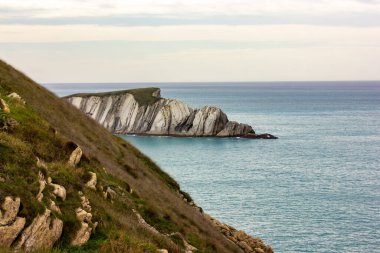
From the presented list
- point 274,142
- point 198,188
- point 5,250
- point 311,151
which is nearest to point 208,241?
point 5,250

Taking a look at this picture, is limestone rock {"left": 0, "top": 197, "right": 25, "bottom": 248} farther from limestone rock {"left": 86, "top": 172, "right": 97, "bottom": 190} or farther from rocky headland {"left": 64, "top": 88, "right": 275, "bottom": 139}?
rocky headland {"left": 64, "top": 88, "right": 275, "bottom": 139}

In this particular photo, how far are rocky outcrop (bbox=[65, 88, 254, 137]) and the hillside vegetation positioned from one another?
132788 millimetres

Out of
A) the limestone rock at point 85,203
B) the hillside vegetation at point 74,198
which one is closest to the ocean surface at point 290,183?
the hillside vegetation at point 74,198

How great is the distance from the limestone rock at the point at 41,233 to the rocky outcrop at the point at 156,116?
148617mm

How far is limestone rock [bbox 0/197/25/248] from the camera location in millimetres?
13977

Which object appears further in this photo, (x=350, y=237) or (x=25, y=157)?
(x=350, y=237)

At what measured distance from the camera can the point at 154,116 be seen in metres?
178

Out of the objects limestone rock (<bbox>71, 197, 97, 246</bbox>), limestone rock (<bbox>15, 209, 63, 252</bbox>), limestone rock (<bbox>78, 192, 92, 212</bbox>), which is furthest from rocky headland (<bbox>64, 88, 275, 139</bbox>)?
limestone rock (<bbox>15, 209, 63, 252</bbox>)

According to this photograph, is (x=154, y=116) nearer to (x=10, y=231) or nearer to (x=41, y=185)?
(x=41, y=185)

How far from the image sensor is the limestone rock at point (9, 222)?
Result: 1398 cm

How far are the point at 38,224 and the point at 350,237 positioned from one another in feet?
171

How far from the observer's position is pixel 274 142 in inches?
5842

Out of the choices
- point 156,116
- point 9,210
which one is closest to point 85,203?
point 9,210

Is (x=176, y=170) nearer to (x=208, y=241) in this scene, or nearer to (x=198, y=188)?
(x=198, y=188)
